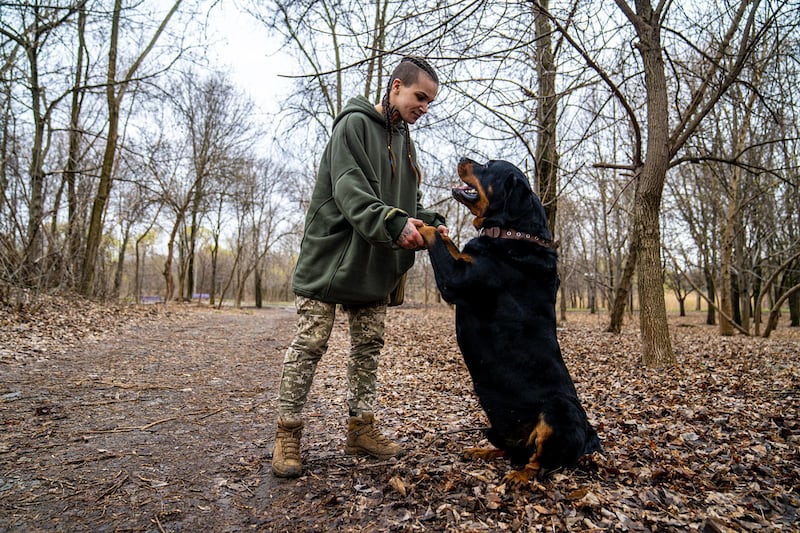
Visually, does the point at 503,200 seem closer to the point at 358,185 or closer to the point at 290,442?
the point at 358,185

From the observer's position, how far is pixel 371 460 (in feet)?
9.47

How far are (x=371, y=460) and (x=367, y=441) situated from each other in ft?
0.39

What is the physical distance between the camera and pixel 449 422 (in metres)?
3.81

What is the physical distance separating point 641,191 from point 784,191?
12239 mm

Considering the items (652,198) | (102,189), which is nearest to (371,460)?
(652,198)

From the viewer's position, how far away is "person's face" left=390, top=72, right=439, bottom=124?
2.76 metres

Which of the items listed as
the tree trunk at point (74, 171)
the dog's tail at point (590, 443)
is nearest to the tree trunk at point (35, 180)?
the tree trunk at point (74, 171)

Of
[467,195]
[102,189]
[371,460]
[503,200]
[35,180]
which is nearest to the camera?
[503,200]

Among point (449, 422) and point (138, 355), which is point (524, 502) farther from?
point (138, 355)

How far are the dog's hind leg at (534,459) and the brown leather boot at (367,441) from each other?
0.80m

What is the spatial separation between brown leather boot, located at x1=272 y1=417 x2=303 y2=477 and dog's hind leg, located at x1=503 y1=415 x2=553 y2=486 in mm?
1235

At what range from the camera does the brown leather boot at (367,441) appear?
291cm

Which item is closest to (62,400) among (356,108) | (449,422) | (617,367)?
(449,422)

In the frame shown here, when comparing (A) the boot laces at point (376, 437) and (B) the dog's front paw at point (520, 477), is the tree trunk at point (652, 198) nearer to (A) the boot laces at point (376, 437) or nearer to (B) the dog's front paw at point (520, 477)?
(B) the dog's front paw at point (520, 477)
